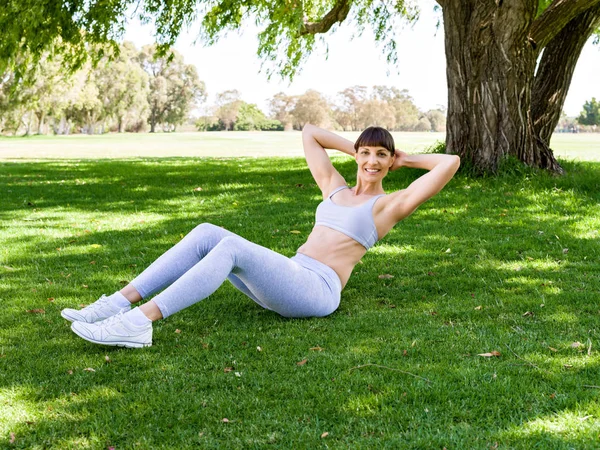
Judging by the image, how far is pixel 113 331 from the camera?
12.7 ft

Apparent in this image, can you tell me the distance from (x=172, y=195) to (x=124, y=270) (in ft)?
16.5

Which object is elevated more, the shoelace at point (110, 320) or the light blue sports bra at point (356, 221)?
the light blue sports bra at point (356, 221)

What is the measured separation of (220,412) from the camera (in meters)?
3.17

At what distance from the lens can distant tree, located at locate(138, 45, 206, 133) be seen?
92.6 m

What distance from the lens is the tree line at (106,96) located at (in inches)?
1867

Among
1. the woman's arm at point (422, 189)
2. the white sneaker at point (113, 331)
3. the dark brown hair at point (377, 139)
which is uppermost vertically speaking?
the dark brown hair at point (377, 139)

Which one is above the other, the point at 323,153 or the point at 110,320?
the point at 323,153

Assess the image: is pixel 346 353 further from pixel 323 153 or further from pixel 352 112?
pixel 352 112

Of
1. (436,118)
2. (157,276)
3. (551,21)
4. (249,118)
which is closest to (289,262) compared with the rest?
(157,276)

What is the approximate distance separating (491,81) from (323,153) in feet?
20.0

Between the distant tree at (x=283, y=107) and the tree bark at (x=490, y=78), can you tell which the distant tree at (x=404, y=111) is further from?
the tree bark at (x=490, y=78)

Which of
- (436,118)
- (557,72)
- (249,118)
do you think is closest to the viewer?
(557,72)

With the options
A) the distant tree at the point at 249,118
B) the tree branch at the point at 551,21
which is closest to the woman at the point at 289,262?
the tree branch at the point at 551,21

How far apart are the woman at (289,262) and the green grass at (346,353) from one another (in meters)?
0.20
